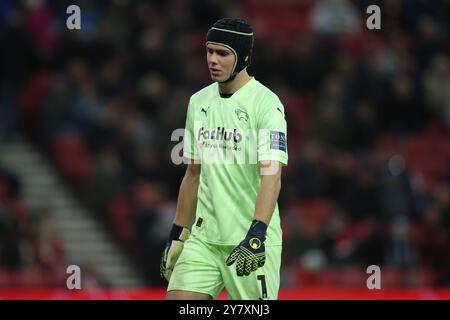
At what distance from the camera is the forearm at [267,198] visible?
24.3 feet

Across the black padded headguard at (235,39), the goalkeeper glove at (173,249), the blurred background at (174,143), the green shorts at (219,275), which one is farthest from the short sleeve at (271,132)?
the blurred background at (174,143)

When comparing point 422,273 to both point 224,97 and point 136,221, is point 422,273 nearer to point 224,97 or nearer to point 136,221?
point 136,221

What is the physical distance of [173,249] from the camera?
8094 millimetres

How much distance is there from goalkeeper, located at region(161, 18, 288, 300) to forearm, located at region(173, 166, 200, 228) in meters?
0.14

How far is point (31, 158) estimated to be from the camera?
58.1 ft

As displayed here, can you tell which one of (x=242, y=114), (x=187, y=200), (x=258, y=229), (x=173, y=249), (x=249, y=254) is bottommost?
(x=249, y=254)

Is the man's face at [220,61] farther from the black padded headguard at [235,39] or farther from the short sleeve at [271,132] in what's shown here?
the short sleeve at [271,132]

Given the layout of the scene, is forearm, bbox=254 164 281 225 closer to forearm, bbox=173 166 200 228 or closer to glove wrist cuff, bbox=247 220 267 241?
glove wrist cuff, bbox=247 220 267 241

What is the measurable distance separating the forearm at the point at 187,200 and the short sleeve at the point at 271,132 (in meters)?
0.70

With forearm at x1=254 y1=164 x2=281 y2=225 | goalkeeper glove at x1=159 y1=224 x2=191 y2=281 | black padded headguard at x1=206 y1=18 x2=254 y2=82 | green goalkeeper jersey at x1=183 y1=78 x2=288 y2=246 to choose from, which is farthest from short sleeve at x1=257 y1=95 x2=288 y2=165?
goalkeeper glove at x1=159 y1=224 x2=191 y2=281

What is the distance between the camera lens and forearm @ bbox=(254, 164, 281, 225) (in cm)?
742

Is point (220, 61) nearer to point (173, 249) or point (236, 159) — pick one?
point (236, 159)

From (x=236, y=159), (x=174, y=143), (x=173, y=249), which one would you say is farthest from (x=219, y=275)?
(x=174, y=143)

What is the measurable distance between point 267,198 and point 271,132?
17.4 inches
